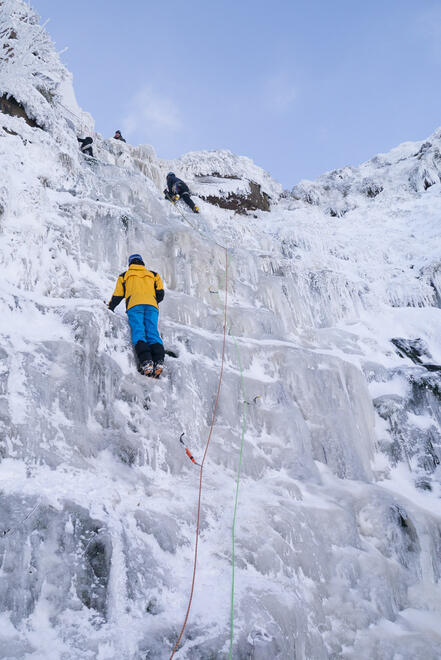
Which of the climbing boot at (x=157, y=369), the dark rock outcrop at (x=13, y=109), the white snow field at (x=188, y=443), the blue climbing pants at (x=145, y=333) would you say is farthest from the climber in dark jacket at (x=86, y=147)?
the climbing boot at (x=157, y=369)

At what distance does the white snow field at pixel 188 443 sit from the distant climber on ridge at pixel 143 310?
0.18 metres

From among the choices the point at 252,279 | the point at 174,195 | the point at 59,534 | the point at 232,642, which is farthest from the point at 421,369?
the point at 174,195

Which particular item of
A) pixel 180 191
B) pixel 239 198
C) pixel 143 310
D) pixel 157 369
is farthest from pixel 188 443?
pixel 239 198

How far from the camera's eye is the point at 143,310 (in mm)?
5770

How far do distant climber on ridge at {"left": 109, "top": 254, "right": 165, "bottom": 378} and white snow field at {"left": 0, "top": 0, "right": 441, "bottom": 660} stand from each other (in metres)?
0.18

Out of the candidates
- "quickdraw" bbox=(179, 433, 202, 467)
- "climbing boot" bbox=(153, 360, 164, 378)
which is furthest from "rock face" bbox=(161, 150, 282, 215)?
"quickdraw" bbox=(179, 433, 202, 467)

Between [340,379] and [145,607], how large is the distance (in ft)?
15.8

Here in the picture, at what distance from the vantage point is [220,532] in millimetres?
4141

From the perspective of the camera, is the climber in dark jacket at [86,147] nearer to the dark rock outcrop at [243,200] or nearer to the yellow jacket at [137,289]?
the dark rock outcrop at [243,200]

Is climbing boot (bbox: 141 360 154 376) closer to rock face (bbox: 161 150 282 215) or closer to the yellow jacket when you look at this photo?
the yellow jacket

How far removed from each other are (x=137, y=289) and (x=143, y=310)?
1.09ft

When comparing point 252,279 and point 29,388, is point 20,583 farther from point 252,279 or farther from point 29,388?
point 252,279

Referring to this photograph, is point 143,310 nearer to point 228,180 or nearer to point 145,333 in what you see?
point 145,333

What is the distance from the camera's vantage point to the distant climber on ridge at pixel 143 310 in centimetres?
532
